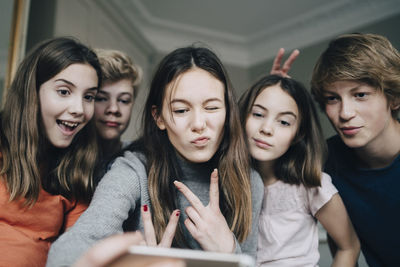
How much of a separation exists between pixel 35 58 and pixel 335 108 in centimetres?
116

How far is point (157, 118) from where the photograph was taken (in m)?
1.25

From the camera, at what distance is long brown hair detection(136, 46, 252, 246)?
115cm

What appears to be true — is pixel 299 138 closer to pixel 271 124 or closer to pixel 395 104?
pixel 271 124

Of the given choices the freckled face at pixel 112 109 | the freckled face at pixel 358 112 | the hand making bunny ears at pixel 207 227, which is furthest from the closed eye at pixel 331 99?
the freckled face at pixel 112 109

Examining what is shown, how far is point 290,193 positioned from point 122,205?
73 centimetres

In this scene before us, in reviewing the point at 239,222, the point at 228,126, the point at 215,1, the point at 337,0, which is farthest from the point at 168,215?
the point at 337,0

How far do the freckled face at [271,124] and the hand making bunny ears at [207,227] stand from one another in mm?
416

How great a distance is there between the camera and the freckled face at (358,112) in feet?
4.36

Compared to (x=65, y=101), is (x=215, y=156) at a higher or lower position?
lower

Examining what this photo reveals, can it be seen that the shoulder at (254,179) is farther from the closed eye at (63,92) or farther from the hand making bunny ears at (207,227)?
the closed eye at (63,92)

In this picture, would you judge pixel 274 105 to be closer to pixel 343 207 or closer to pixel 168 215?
pixel 343 207

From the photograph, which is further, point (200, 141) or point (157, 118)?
point (157, 118)

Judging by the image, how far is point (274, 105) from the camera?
135cm

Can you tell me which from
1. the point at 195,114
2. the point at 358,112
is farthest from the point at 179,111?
the point at 358,112
